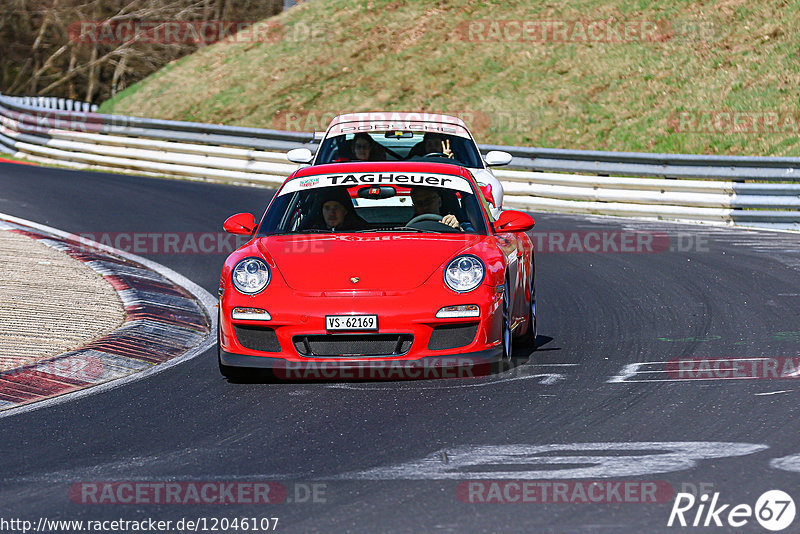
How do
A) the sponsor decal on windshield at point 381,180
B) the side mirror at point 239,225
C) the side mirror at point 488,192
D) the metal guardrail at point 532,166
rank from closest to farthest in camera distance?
the side mirror at point 239,225, the sponsor decal on windshield at point 381,180, the side mirror at point 488,192, the metal guardrail at point 532,166

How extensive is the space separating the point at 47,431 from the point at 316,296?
5.80ft

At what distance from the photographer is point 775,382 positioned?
765cm

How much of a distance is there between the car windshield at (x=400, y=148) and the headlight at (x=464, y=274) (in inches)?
218

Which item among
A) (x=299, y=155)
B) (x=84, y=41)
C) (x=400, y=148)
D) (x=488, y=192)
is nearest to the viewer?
(x=488, y=192)

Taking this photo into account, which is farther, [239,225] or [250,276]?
[239,225]

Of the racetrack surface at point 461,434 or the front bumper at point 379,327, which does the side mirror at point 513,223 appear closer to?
the racetrack surface at point 461,434

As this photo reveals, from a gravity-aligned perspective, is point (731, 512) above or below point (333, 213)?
below

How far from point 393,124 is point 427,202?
5048mm

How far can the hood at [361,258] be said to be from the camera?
25.4 feet

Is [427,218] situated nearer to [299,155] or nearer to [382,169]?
[382,169]

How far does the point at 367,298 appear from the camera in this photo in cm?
760

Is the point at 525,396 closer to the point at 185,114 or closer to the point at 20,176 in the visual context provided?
the point at 20,176

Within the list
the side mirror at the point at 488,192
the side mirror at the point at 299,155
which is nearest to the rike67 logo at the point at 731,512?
the side mirror at the point at 488,192

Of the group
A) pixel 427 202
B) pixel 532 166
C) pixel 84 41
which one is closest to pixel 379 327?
pixel 427 202
